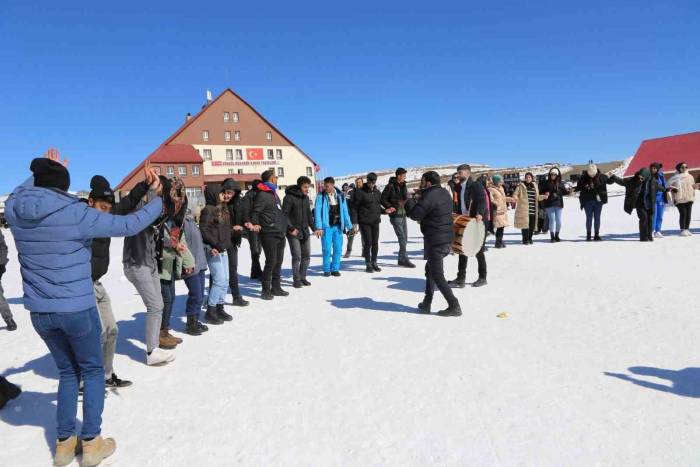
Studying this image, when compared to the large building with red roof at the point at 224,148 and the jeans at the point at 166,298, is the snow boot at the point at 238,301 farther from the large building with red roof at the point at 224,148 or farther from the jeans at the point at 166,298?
the large building with red roof at the point at 224,148

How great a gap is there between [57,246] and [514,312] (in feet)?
16.7

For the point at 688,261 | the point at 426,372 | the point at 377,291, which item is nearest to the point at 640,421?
the point at 426,372

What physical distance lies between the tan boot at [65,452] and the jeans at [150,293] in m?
1.50

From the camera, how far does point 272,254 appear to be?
6945 mm

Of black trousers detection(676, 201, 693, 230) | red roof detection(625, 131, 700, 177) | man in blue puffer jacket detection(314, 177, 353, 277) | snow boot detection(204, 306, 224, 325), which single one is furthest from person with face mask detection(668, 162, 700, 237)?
red roof detection(625, 131, 700, 177)

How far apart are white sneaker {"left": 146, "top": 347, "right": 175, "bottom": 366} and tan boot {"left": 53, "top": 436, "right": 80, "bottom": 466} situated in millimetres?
1578

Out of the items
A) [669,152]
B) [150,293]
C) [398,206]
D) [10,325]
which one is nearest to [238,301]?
[150,293]

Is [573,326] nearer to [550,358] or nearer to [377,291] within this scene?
[550,358]

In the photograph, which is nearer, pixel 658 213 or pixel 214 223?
pixel 214 223

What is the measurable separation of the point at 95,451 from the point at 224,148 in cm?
4777

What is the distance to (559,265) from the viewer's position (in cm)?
871

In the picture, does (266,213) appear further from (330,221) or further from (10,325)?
(10,325)

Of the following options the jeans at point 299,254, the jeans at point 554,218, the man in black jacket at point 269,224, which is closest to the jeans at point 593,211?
the jeans at point 554,218

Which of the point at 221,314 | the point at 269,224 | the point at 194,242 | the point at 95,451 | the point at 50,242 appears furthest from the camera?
the point at 269,224
